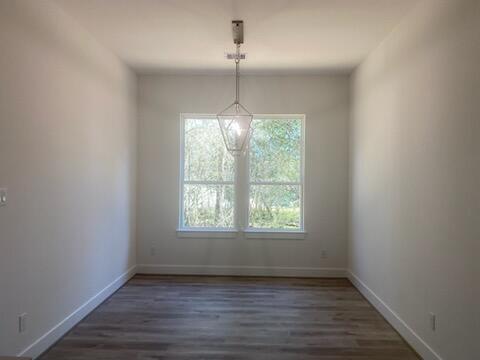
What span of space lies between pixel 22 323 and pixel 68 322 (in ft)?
2.36

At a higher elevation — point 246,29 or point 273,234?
point 246,29

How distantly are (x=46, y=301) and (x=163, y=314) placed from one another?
1.15m

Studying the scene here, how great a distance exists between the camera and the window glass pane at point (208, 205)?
18.1 ft

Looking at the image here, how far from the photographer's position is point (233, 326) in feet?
11.6

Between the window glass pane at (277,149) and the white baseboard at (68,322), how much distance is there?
2294mm

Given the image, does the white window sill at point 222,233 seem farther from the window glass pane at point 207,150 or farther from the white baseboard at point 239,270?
the window glass pane at point 207,150

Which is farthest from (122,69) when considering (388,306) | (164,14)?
(388,306)

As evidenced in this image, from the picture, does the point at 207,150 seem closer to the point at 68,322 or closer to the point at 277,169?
the point at 277,169

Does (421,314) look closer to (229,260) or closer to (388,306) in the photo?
(388,306)

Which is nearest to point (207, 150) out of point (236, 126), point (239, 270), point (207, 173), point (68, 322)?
point (207, 173)

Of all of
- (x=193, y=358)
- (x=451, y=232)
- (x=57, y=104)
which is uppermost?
(x=57, y=104)

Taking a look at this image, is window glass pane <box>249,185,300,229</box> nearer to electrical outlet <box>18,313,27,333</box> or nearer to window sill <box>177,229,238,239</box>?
window sill <box>177,229,238,239</box>

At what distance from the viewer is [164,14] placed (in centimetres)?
339

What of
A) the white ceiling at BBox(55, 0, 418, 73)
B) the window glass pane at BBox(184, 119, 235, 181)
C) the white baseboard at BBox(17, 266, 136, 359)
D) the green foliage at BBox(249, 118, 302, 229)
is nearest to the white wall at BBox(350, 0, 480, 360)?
the white ceiling at BBox(55, 0, 418, 73)
